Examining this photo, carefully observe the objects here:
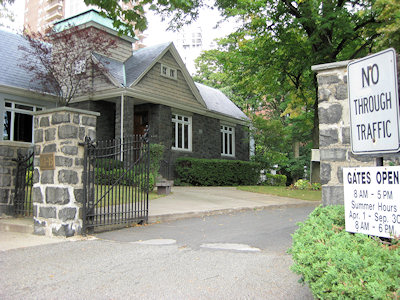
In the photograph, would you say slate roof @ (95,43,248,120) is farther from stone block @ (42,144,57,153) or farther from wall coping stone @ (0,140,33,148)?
stone block @ (42,144,57,153)

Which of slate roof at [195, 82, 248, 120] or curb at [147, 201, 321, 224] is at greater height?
slate roof at [195, 82, 248, 120]

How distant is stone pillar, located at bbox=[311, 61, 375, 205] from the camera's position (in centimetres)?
457

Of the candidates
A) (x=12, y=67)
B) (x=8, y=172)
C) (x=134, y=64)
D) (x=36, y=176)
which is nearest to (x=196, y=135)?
(x=134, y=64)

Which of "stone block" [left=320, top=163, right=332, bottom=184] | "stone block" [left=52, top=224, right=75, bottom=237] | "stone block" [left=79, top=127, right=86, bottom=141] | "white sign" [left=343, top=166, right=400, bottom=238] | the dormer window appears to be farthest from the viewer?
the dormer window

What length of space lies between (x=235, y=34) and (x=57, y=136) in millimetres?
11921

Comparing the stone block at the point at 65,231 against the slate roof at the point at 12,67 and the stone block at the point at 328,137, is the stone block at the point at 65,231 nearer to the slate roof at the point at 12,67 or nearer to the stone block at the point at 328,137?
the stone block at the point at 328,137

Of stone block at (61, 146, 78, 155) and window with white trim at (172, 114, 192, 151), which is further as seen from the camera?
window with white trim at (172, 114, 192, 151)

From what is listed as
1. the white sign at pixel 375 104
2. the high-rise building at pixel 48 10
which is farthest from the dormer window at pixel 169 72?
the high-rise building at pixel 48 10

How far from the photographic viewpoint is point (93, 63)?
1535 centimetres

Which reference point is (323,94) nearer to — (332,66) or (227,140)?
(332,66)

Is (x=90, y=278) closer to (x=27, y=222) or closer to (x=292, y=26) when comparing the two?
(x=27, y=222)

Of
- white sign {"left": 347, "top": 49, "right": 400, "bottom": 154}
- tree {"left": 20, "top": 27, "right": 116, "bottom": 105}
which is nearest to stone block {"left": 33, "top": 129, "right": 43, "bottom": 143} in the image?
white sign {"left": 347, "top": 49, "right": 400, "bottom": 154}

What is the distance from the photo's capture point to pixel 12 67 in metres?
16.2

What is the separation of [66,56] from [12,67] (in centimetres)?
368
